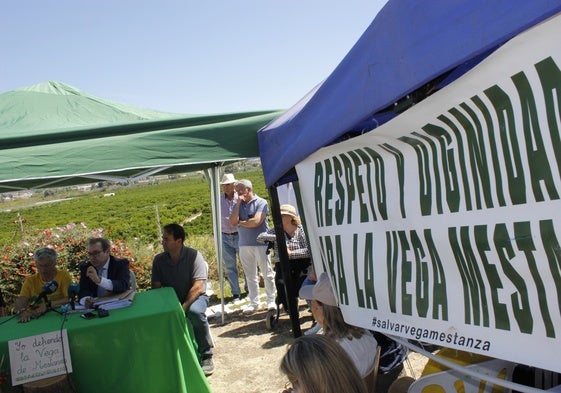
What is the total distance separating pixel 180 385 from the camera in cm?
356

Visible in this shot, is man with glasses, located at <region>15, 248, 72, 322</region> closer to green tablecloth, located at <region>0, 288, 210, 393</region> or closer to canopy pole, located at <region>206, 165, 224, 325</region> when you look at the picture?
green tablecloth, located at <region>0, 288, 210, 393</region>

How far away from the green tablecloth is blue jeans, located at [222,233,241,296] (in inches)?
122

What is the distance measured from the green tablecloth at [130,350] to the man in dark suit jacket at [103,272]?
0.54 meters

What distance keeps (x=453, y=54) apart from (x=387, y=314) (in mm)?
1144

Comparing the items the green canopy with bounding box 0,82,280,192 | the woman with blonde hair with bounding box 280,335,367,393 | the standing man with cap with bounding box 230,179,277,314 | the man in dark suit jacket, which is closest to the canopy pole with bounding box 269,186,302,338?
the green canopy with bounding box 0,82,280,192

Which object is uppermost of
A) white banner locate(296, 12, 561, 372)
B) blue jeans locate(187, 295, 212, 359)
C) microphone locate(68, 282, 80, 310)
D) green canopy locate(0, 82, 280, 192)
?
green canopy locate(0, 82, 280, 192)

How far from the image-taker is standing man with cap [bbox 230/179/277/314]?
19.8 ft

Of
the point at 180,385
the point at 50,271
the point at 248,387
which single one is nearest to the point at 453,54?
the point at 180,385

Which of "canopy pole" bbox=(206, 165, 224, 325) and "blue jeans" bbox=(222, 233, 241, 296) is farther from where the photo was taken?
"blue jeans" bbox=(222, 233, 241, 296)

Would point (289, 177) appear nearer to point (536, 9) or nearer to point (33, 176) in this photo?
point (33, 176)

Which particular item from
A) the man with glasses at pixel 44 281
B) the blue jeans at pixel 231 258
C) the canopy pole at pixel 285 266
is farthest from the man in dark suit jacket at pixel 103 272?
the blue jeans at pixel 231 258

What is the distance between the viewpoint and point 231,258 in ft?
22.4

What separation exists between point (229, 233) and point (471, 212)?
18.0ft

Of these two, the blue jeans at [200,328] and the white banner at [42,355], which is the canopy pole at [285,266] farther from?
the white banner at [42,355]
